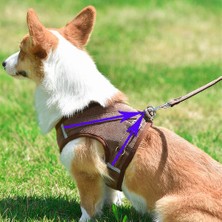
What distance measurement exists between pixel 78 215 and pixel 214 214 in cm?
118

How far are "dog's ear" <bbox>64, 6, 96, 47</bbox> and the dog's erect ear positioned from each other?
322 mm

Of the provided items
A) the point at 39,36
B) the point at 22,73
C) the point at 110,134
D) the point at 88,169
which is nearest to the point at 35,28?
the point at 39,36

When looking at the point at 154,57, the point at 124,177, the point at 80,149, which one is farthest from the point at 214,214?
the point at 154,57

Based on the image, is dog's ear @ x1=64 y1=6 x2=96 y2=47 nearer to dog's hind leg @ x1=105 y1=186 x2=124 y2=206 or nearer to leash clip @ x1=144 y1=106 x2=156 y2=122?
leash clip @ x1=144 y1=106 x2=156 y2=122

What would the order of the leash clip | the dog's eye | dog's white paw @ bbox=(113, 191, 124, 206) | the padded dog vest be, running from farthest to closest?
dog's white paw @ bbox=(113, 191, 124, 206) → the dog's eye → the leash clip → the padded dog vest

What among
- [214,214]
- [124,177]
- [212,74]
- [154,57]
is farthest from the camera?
[154,57]

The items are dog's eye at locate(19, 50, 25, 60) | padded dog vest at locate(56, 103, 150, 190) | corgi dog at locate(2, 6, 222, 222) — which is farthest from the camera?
dog's eye at locate(19, 50, 25, 60)

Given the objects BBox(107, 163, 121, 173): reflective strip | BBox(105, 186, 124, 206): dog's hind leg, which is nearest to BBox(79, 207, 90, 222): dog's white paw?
BBox(105, 186, 124, 206): dog's hind leg

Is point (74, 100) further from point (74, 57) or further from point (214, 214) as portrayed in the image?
point (214, 214)

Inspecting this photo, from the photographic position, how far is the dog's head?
3.72 meters

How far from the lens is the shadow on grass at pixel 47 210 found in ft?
12.9

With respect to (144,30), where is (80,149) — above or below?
above

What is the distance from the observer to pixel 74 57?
384 cm

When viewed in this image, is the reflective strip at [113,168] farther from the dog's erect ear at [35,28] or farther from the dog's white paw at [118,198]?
the dog's erect ear at [35,28]
